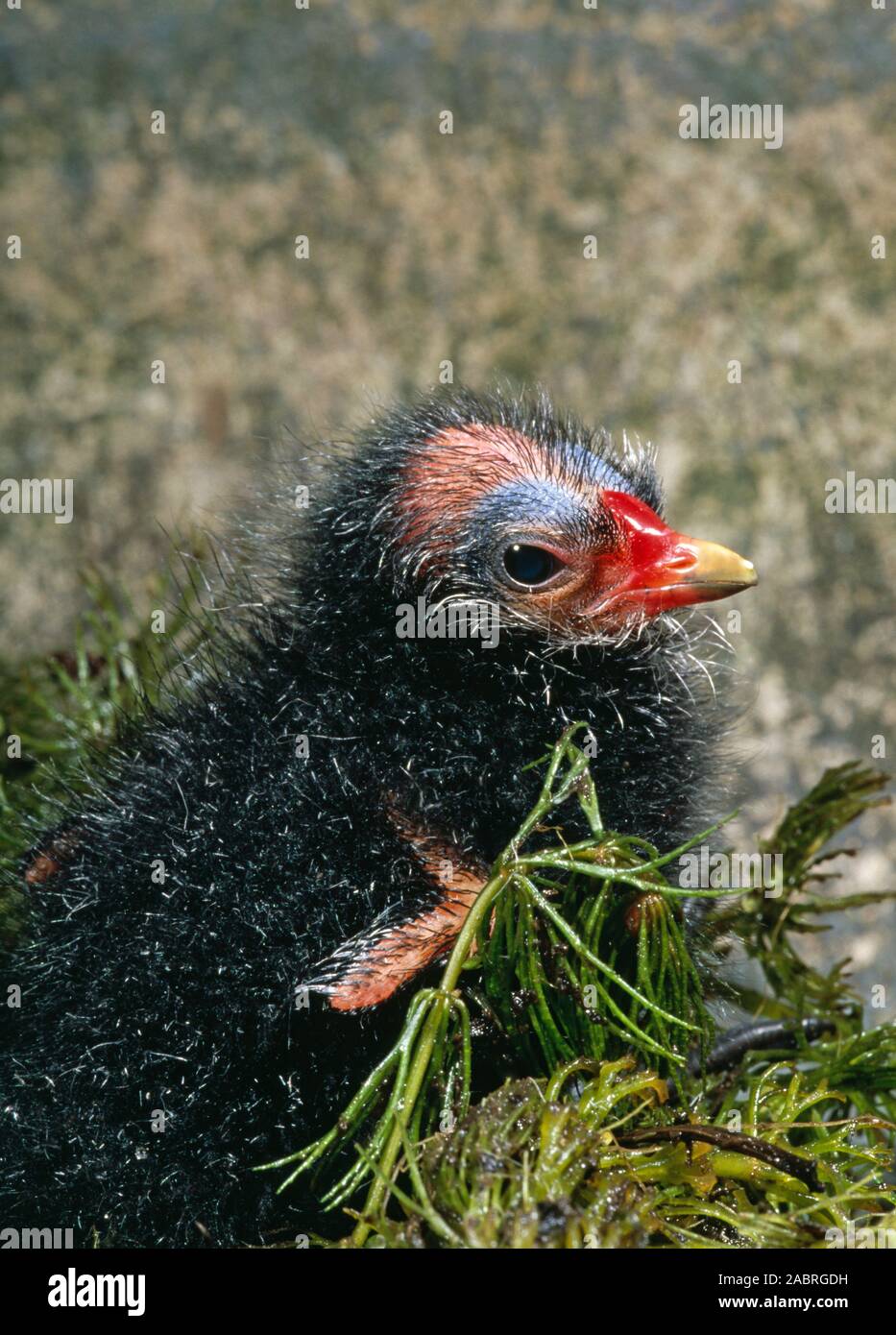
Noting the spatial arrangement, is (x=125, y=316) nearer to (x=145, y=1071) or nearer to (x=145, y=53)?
(x=145, y=53)

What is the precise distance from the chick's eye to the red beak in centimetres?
6

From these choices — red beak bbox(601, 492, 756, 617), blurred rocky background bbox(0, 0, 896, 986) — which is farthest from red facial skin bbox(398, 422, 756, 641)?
blurred rocky background bbox(0, 0, 896, 986)

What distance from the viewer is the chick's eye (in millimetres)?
1231

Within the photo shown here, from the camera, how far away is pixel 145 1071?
3.76 ft

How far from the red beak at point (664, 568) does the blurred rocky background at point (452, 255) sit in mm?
1105

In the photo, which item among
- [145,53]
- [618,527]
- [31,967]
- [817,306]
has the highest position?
[145,53]

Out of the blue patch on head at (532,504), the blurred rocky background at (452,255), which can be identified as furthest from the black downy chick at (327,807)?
the blurred rocky background at (452,255)

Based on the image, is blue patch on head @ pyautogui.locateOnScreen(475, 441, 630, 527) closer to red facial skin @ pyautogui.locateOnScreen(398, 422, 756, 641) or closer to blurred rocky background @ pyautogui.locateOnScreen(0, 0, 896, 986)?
red facial skin @ pyautogui.locateOnScreen(398, 422, 756, 641)

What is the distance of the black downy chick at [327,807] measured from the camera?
1.14 m

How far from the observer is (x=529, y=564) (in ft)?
4.06
